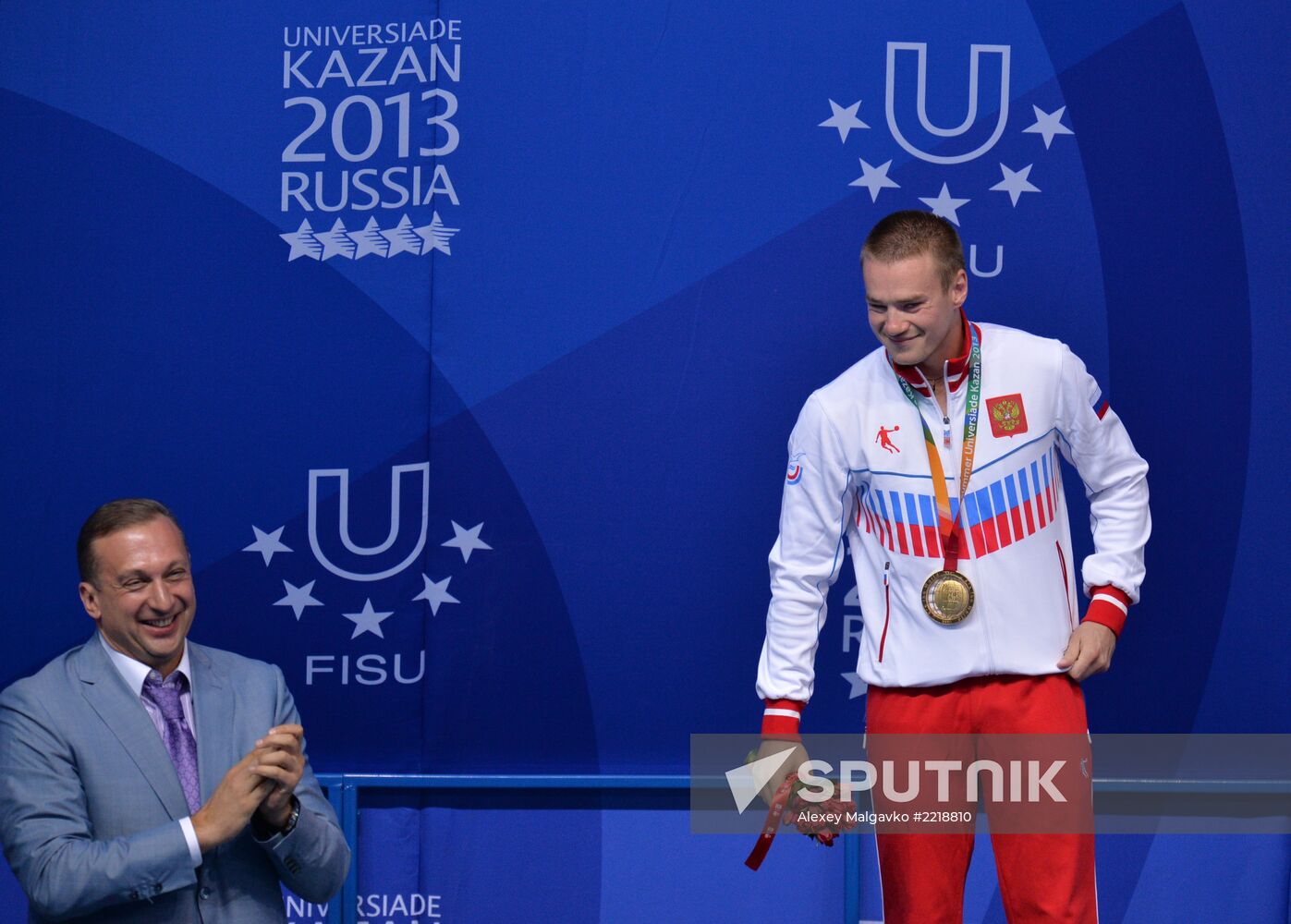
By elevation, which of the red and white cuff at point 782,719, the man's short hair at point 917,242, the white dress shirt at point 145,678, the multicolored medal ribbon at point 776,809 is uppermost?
the man's short hair at point 917,242

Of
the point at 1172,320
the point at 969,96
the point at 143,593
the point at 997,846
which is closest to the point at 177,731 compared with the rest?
the point at 143,593

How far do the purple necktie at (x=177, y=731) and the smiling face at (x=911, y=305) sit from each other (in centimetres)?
140

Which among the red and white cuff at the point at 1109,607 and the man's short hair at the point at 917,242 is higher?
the man's short hair at the point at 917,242

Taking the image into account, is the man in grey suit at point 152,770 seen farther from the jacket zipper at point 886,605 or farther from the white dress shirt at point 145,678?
the jacket zipper at point 886,605

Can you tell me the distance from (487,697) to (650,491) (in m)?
0.64

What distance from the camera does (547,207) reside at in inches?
136

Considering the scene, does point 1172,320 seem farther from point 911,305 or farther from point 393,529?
point 393,529

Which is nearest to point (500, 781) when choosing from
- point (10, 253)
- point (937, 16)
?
point (10, 253)

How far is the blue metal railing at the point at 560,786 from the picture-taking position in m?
3.43

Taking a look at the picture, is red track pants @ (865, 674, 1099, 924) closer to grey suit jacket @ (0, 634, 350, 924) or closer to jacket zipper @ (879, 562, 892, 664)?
jacket zipper @ (879, 562, 892, 664)

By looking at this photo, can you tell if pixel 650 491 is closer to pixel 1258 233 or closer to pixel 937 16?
pixel 937 16

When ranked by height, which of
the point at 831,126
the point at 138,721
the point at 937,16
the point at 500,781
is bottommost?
the point at 500,781

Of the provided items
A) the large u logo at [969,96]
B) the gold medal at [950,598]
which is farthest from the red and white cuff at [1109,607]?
the large u logo at [969,96]

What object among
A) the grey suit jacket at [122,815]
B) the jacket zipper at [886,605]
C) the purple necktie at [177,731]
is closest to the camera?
the grey suit jacket at [122,815]
